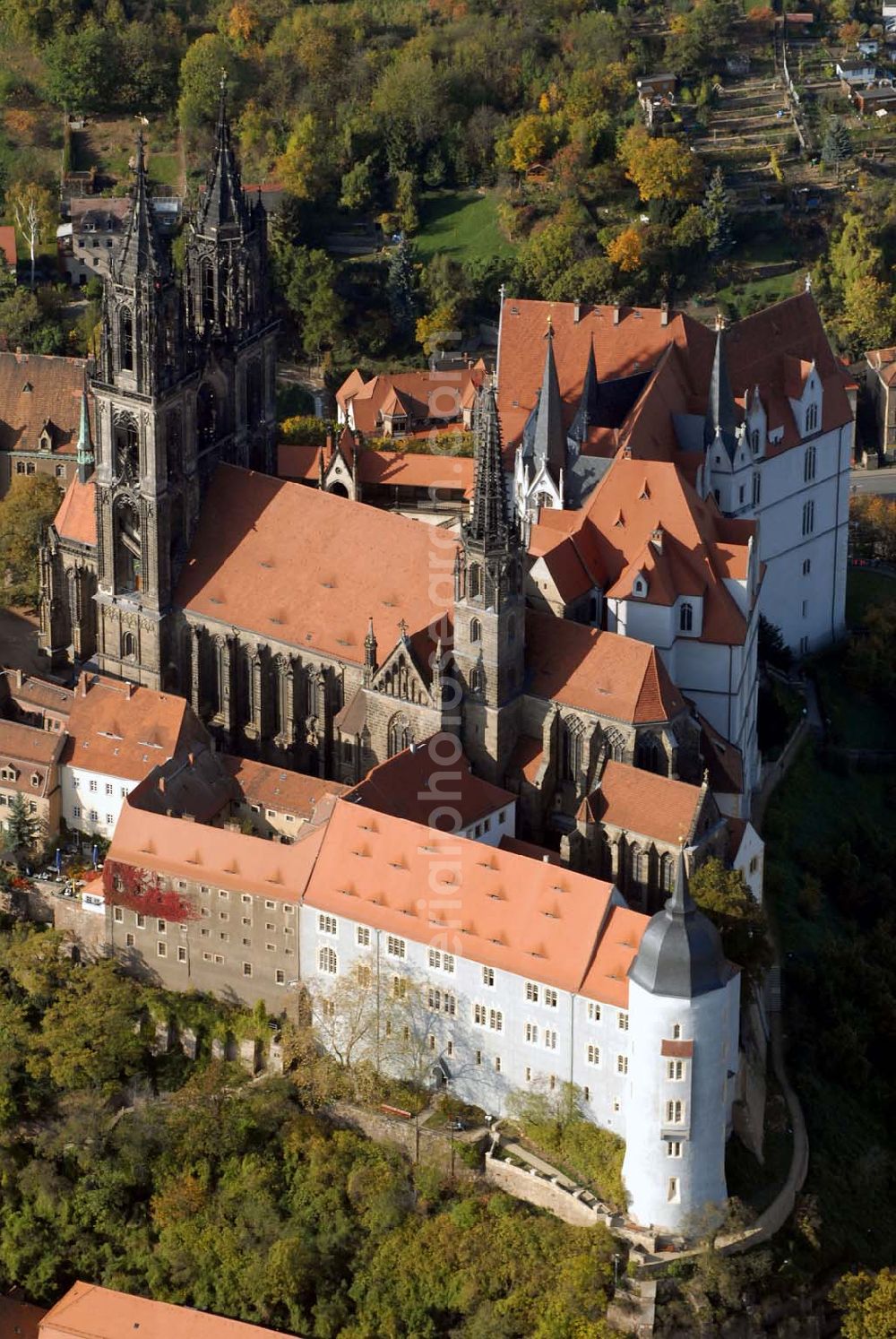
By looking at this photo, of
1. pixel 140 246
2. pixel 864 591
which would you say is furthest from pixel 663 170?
pixel 140 246

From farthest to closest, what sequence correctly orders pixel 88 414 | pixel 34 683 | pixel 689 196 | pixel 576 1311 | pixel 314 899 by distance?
pixel 689 196 → pixel 88 414 → pixel 34 683 → pixel 314 899 → pixel 576 1311

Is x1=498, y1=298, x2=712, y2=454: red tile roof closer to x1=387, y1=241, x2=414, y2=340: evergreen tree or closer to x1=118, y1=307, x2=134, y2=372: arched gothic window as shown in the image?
x1=118, y1=307, x2=134, y2=372: arched gothic window

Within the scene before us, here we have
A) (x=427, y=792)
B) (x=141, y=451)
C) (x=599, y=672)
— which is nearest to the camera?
(x=427, y=792)

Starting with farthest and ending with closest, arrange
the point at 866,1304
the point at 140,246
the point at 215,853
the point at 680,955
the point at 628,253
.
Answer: the point at 628,253 < the point at 140,246 < the point at 215,853 < the point at 866,1304 < the point at 680,955

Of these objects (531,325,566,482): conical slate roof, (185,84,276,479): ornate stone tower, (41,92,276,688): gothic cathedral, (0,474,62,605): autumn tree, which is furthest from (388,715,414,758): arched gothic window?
(0,474,62,605): autumn tree

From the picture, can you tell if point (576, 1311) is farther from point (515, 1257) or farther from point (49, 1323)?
point (49, 1323)

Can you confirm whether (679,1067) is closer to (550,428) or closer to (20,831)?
(20,831)

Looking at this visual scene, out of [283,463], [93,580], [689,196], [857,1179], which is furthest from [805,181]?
[857,1179]

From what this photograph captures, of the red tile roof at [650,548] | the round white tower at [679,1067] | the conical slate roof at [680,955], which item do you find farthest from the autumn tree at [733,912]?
the red tile roof at [650,548]
